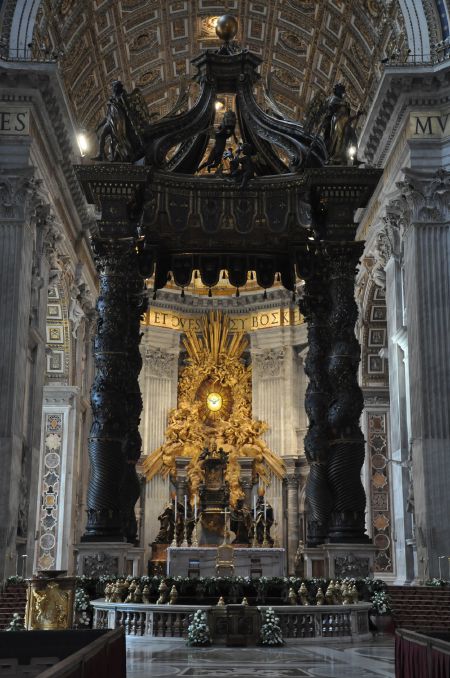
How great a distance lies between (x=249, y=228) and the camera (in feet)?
34.7

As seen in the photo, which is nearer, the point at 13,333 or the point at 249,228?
the point at 249,228

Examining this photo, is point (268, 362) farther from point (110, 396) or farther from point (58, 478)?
point (110, 396)

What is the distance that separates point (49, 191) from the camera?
58.4 ft

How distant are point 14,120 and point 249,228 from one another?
692cm

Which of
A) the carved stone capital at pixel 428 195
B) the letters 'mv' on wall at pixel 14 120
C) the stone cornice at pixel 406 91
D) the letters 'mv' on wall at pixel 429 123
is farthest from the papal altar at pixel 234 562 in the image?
the stone cornice at pixel 406 91

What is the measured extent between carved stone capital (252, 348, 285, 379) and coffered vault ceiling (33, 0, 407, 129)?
26.0 ft

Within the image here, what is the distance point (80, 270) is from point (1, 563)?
9511 mm

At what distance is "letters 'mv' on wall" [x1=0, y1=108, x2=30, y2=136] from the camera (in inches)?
618

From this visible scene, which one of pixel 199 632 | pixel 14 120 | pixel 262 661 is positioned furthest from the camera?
pixel 14 120

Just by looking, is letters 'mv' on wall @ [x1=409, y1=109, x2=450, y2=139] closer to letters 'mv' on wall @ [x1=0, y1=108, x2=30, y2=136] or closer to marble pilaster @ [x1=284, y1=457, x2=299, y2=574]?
letters 'mv' on wall @ [x1=0, y1=108, x2=30, y2=136]

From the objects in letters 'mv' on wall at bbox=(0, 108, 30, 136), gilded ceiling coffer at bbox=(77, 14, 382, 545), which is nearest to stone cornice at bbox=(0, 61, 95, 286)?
letters 'mv' on wall at bbox=(0, 108, 30, 136)

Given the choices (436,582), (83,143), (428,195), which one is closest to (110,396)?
(436,582)

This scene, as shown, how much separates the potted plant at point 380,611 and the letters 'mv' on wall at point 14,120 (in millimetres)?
9849

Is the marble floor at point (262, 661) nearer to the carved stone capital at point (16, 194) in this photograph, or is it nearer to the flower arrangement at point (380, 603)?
the flower arrangement at point (380, 603)
